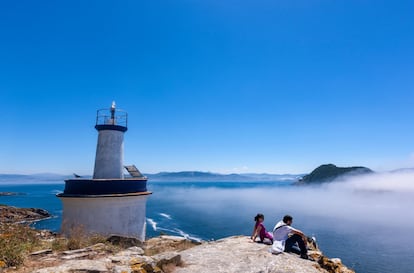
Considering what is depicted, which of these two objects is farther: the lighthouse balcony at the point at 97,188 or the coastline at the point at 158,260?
the lighthouse balcony at the point at 97,188

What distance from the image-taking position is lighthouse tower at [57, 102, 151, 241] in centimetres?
1535

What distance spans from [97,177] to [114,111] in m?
4.25

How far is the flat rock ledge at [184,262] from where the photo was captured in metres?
6.59

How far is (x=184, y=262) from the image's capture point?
7.88m

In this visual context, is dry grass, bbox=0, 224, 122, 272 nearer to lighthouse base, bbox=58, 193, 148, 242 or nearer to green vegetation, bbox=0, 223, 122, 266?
green vegetation, bbox=0, 223, 122, 266

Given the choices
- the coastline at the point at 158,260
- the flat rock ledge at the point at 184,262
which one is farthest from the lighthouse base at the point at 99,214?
the flat rock ledge at the point at 184,262

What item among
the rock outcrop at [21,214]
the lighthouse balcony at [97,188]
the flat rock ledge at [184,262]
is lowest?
the rock outcrop at [21,214]

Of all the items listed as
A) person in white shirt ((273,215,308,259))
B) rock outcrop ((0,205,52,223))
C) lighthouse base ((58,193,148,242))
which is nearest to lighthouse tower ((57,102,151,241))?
lighthouse base ((58,193,148,242))

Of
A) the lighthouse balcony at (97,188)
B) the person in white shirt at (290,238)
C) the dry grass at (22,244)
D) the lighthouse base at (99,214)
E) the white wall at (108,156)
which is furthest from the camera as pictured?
the white wall at (108,156)

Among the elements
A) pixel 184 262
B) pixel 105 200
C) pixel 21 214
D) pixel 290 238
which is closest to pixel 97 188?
pixel 105 200

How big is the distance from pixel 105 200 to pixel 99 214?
78cm

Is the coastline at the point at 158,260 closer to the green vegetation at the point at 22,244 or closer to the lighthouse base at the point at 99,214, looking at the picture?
the green vegetation at the point at 22,244

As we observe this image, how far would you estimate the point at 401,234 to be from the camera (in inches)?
2771

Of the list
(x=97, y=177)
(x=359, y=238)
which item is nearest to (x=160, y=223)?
(x=359, y=238)
